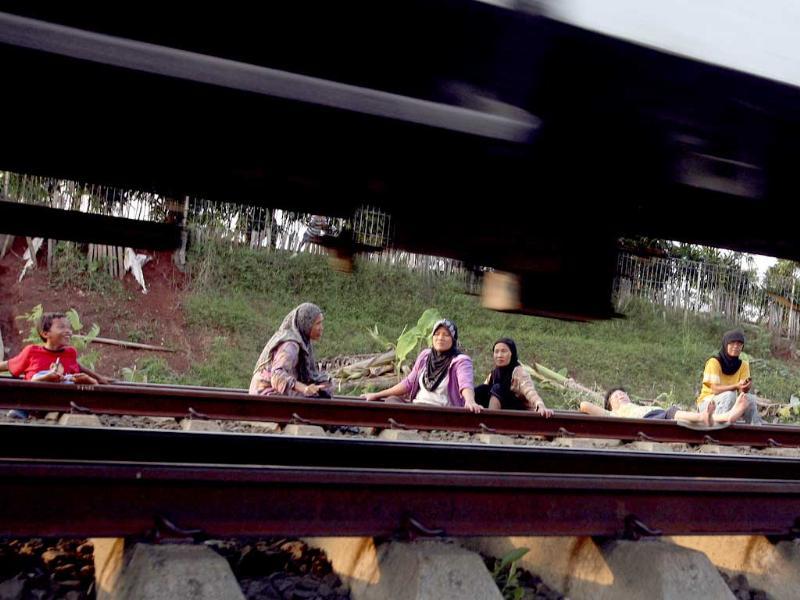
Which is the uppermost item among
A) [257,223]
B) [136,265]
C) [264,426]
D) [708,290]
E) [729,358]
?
[708,290]

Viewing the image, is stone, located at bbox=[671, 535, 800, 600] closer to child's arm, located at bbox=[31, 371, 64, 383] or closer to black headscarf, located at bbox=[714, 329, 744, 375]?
child's arm, located at bbox=[31, 371, 64, 383]

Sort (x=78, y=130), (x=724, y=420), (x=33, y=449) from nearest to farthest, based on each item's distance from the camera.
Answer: (x=78, y=130)
(x=33, y=449)
(x=724, y=420)

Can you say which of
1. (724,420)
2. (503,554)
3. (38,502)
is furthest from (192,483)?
(724,420)

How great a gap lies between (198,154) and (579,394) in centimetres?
1034

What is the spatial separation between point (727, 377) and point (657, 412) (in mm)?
760

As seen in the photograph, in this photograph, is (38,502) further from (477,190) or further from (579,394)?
(579,394)

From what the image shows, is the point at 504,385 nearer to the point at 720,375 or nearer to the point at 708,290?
the point at 720,375

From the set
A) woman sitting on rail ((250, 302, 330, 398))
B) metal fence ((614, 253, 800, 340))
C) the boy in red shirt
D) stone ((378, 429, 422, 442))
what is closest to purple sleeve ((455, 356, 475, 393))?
stone ((378, 429, 422, 442))

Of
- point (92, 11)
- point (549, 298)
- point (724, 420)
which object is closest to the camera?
point (92, 11)

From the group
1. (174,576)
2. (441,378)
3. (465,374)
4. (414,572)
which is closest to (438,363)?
(441,378)

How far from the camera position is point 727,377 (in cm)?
766

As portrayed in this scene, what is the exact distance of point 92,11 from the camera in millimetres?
2143

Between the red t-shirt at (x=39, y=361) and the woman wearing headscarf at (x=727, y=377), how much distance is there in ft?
17.2

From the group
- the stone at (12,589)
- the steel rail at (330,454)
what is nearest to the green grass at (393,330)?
the steel rail at (330,454)
